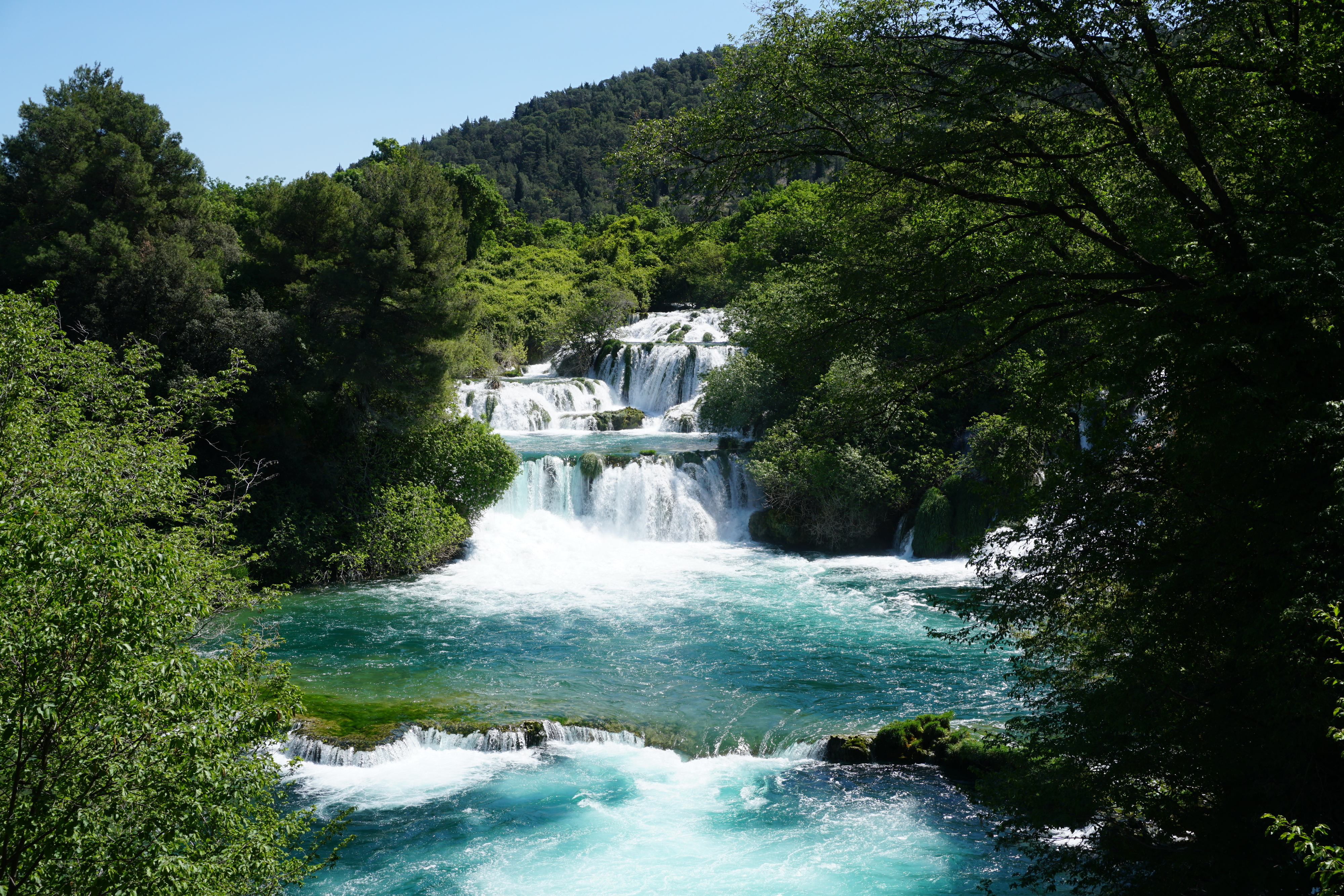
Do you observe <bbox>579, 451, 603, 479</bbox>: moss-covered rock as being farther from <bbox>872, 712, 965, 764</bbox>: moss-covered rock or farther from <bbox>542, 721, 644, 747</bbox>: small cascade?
<bbox>872, 712, 965, 764</bbox>: moss-covered rock

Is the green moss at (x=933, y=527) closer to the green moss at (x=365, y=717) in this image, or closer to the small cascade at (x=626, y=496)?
the small cascade at (x=626, y=496)

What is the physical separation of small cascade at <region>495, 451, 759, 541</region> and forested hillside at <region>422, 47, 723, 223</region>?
61.9 meters

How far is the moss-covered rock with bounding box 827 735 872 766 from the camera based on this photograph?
11.0 m

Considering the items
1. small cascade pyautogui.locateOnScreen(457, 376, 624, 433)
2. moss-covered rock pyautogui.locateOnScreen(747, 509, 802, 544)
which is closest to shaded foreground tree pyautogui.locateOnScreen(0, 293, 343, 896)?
moss-covered rock pyautogui.locateOnScreen(747, 509, 802, 544)

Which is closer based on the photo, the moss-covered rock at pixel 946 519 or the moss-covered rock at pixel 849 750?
the moss-covered rock at pixel 849 750

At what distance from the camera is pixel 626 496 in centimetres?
2316

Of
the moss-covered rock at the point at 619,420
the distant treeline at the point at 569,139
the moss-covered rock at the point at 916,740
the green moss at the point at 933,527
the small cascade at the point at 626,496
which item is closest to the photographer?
the moss-covered rock at the point at 916,740

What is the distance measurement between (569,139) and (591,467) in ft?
345

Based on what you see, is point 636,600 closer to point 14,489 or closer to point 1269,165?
point 14,489

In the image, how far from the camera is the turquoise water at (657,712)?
29.4 feet

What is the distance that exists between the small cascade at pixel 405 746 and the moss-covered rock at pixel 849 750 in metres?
4.14

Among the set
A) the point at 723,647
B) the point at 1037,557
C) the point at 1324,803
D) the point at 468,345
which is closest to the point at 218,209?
the point at 468,345

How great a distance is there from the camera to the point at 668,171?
25.7ft

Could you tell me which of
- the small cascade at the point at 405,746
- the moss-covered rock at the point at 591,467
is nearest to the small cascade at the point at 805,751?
the small cascade at the point at 405,746
